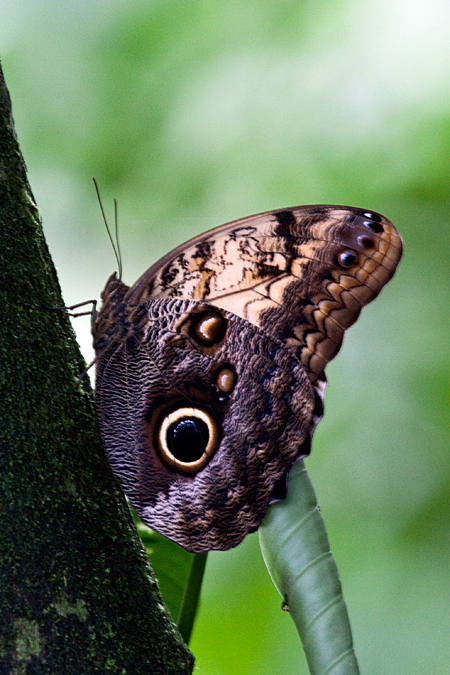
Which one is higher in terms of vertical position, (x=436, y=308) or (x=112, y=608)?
(x=436, y=308)

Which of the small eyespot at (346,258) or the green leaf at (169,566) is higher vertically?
the small eyespot at (346,258)

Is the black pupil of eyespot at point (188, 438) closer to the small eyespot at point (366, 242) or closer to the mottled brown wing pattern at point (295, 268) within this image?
the mottled brown wing pattern at point (295, 268)

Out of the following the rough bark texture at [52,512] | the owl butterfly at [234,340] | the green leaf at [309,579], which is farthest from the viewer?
the owl butterfly at [234,340]

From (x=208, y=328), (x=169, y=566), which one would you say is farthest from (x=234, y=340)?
(x=169, y=566)

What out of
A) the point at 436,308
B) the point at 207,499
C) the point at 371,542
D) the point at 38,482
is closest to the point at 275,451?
the point at 207,499

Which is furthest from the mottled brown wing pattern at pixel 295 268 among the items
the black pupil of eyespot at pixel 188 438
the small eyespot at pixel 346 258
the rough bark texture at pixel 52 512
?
the rough bark texture at pixel 52 512

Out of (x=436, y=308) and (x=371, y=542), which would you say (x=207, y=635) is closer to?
(x=371, y=542)

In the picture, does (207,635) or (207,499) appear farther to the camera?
(207,635)

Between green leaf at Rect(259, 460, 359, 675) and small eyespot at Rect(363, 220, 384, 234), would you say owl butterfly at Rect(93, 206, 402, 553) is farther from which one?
green leaf at Rect(259, 460, 359, 675)

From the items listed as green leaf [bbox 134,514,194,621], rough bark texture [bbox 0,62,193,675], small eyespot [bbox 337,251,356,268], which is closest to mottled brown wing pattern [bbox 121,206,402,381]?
small eyespot [bbox 337,251,356,268]
